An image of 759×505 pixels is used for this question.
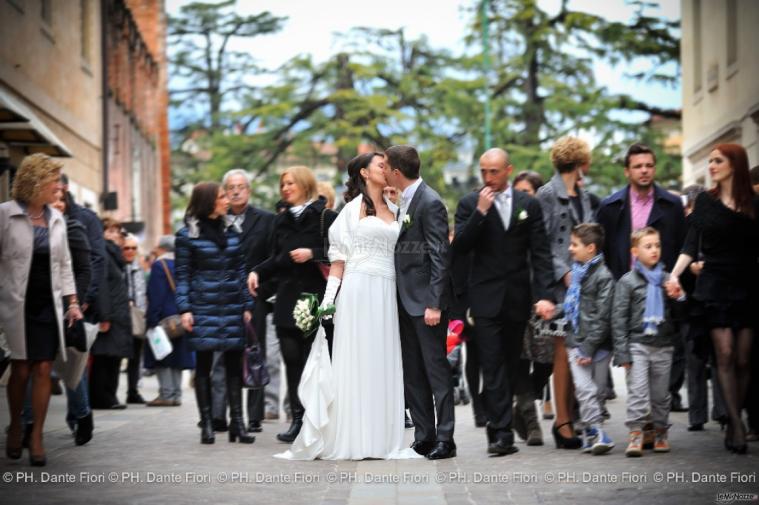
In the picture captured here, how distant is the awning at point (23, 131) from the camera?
685 inches

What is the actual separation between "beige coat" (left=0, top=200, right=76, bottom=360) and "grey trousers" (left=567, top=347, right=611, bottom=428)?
364cm

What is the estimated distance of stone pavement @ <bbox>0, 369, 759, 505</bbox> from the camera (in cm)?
749

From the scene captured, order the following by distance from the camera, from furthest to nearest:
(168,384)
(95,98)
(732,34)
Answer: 1. (95,98)
2. (732,34)
3. (168,384)

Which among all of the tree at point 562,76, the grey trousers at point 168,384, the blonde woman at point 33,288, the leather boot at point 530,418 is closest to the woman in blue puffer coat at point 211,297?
the blonde woman at point 33,288

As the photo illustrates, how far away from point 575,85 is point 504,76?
2.76 meters

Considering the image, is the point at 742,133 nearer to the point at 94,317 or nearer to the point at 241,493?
the point at 94,317

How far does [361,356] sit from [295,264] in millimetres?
1753

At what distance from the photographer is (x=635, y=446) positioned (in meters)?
9.38

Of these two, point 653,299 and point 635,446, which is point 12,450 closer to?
point 635,446

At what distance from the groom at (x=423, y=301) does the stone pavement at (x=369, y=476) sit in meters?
0.33

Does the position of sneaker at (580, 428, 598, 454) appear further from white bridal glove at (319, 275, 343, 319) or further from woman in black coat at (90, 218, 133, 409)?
woman in black coat at (90, 218, 133, 409)

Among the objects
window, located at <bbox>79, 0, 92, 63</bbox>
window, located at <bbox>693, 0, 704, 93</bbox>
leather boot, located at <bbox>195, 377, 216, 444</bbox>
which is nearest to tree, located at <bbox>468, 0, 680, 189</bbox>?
Answer: window, located at <bbox>693, 0, 704, 93</bbox>

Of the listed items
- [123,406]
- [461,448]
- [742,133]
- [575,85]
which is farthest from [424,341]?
[575,85]

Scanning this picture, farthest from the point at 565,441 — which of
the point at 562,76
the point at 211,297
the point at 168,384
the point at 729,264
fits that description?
the point at 562,76
